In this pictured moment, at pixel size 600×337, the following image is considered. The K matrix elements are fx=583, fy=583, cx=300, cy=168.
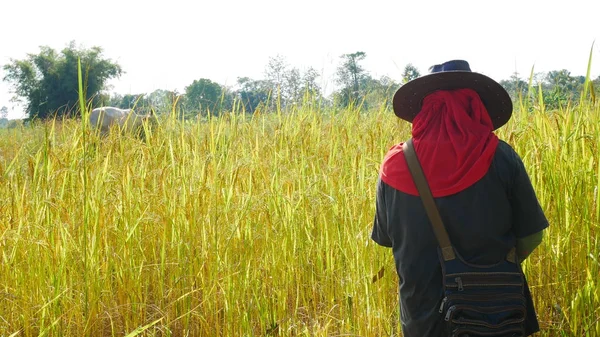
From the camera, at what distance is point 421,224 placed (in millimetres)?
1708

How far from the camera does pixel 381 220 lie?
188 cm

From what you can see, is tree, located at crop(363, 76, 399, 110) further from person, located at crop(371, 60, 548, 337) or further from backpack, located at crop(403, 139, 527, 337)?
backpack, located at crop(403, 139, 527, 337)

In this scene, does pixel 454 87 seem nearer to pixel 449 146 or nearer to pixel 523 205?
pixel 449 146

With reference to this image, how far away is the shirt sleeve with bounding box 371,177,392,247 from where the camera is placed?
6.06ft

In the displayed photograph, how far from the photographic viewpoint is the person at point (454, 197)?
168 centimetres

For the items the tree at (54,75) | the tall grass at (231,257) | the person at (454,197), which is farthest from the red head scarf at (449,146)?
the tree at (54,75)

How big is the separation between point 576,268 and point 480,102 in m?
1.19

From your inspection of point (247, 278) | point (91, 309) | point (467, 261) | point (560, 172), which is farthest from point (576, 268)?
point (91, 309)

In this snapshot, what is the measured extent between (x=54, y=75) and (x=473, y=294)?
113 feet

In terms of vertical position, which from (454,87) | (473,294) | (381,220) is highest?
(454,87)

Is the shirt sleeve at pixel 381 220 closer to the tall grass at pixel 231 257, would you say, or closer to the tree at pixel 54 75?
the tall grass at pixel 231 257

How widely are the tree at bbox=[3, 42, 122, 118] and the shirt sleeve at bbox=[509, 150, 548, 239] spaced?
104ft

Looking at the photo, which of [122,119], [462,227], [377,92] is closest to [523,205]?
[462,227]

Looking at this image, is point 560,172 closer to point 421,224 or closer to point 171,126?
point 421,224
